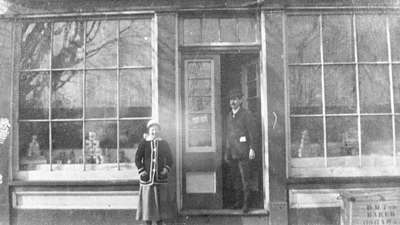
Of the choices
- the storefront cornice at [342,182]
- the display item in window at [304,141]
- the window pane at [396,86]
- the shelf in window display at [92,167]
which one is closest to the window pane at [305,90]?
the display item in window at [304,141]

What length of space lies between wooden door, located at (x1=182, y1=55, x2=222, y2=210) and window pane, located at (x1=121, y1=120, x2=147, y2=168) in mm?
724

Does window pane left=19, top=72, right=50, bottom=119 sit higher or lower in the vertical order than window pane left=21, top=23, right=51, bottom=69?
lower

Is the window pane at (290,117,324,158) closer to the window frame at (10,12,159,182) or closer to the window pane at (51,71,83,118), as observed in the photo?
the window frame at (10,12,159,182)

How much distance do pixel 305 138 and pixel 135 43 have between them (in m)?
3.14

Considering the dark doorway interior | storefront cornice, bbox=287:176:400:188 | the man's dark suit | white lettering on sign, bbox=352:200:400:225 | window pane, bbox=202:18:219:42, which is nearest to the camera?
white lettering on sign, bbox=352:200:400:225

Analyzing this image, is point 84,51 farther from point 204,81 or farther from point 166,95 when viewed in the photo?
point 204,81

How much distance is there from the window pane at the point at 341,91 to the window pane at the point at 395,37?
74 cm

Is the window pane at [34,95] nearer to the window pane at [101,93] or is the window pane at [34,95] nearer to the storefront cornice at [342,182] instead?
the window pane at [101,93]

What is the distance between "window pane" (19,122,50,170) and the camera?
6633mm

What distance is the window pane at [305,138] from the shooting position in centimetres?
653

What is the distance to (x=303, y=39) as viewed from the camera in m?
6.59

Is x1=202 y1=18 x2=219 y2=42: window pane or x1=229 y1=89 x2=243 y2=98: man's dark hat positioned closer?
x1=229 y1=89 x2=243 y2=98: man's dark hat

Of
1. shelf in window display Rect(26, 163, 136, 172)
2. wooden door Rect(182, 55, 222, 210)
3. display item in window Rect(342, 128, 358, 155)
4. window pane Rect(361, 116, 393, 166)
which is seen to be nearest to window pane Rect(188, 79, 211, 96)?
wooden door Rect(182, 55, 222, 210)

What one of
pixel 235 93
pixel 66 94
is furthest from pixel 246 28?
pixel 66 94
